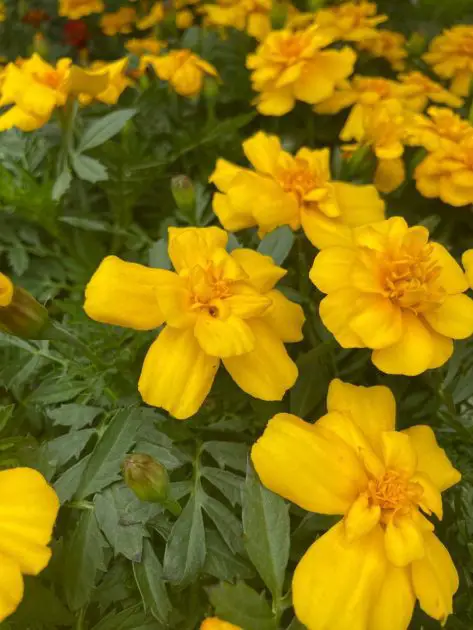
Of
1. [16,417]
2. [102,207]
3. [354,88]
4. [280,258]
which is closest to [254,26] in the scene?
[354,88]

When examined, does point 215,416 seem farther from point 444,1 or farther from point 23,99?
point 444,1

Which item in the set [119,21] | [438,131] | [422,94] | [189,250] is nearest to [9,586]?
[189,250]

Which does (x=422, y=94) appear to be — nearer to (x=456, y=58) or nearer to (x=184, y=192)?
(x=456, y=58)

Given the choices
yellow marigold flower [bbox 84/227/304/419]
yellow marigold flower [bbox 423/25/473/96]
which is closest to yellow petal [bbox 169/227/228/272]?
yellow marigold flower [bbox 84/227/304/419]

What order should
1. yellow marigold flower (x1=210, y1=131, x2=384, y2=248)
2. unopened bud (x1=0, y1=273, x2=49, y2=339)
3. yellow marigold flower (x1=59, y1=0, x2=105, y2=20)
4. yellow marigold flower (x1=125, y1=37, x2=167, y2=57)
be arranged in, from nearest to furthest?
unopened bud (x1=0, y1=273, x2=49, y2=339), yellow marigold flower (x1=210, y1=131, x2=384, y2=248), yellow marigold flower (x1=125, y1=37, x2=167, y2=57), yellow marigold flower (x1=59, y1=0, x2=105, y2=20)

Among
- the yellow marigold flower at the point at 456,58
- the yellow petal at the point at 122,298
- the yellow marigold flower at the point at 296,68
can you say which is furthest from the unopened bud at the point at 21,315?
the yellow marigold flower at the point at 456,58

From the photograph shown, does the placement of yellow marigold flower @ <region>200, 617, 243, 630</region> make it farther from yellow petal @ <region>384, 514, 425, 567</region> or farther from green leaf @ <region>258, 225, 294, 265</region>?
green leaf @ <region>258, 225, 294, 265</region>
